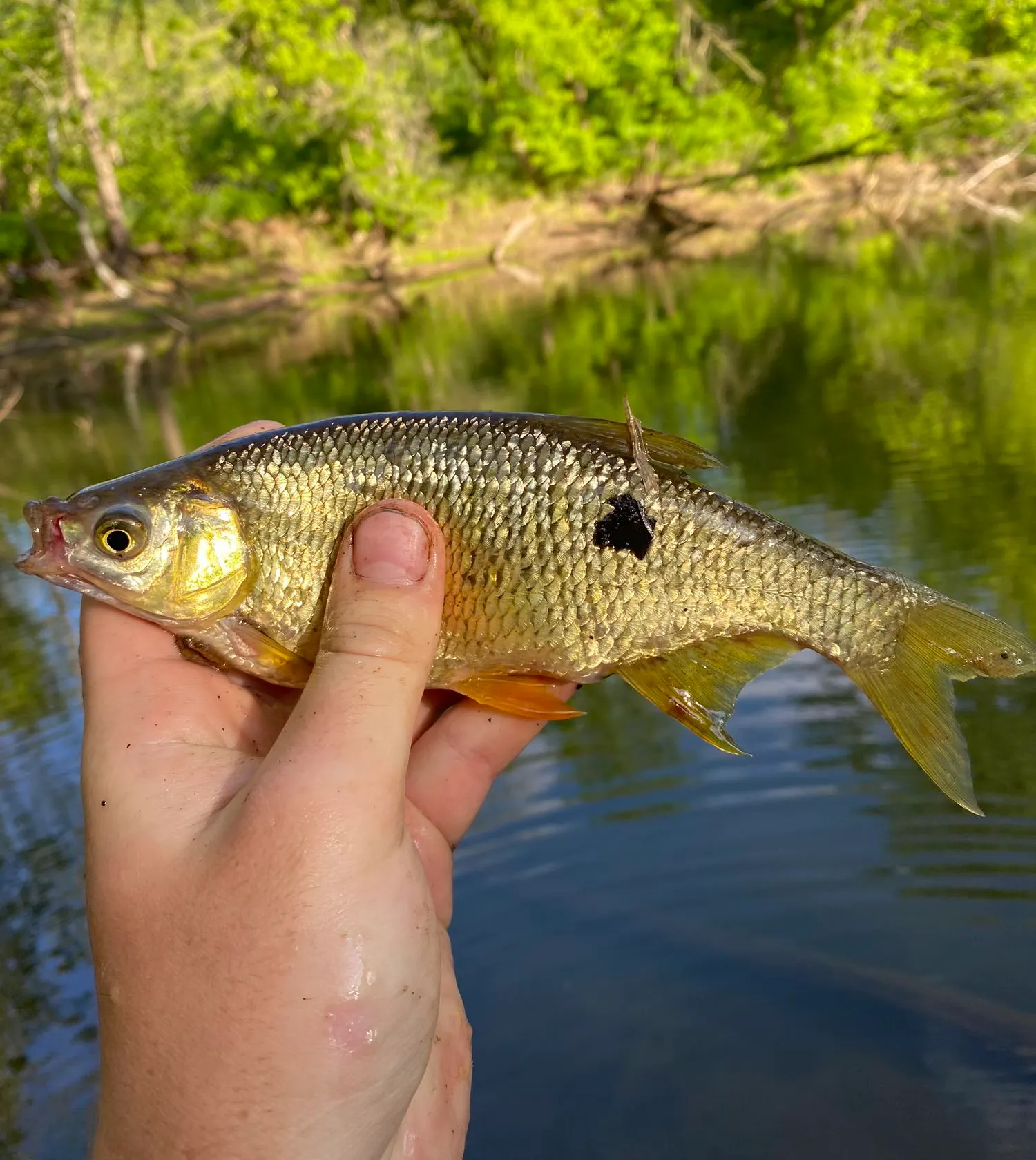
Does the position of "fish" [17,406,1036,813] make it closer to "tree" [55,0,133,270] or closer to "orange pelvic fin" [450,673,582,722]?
"orange pelvic fin" [450,673,582,722]

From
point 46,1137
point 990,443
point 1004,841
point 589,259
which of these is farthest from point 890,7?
point 46,1137

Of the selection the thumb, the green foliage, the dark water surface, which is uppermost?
the green foliage

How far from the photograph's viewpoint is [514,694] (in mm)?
3055

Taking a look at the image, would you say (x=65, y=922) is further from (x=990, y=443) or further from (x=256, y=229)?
(x=256, y=229)

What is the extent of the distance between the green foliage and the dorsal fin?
1354 inches

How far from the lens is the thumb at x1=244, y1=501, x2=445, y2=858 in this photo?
2.24 metres

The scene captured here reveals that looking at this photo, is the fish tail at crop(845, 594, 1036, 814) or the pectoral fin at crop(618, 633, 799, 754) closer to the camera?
the fish tail at crop(845, 594, 1036, 814)

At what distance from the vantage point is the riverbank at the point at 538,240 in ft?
107

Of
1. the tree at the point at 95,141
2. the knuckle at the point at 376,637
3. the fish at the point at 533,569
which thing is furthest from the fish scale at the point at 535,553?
the tree at the point at 95,141

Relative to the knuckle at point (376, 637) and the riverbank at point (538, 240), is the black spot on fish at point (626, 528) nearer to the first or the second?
the knuckle at point (376, 637)

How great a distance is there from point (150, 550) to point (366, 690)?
3.35ft

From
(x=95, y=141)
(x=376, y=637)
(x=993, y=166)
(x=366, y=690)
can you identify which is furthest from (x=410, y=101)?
(x=366, y=690)

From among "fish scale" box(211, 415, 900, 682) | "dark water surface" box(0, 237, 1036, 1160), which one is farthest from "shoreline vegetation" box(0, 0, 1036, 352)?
"fish scale" box(211, 415, 900, 682)

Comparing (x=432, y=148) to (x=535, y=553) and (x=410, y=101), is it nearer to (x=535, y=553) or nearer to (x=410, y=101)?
(x=410, y=101)
